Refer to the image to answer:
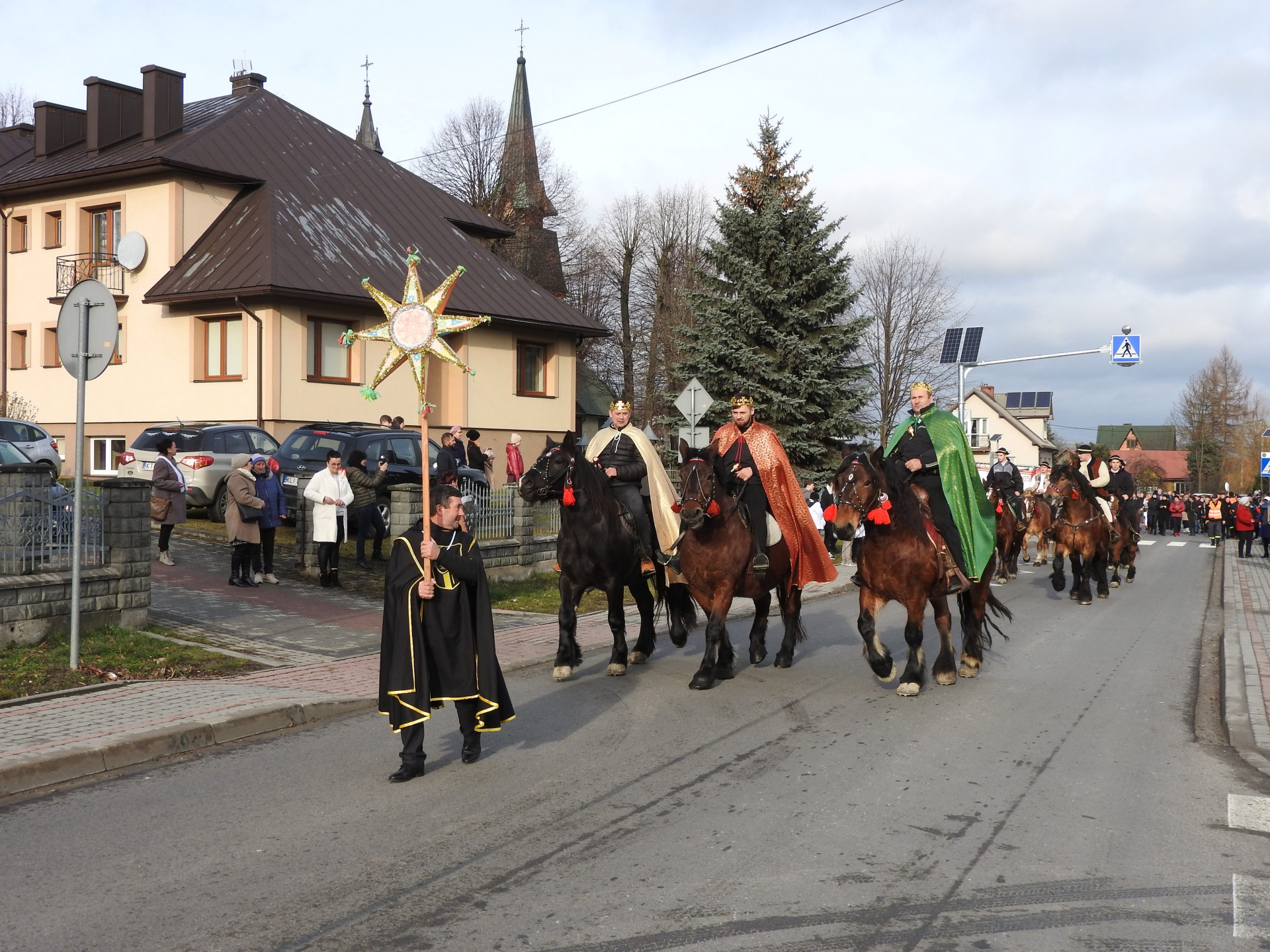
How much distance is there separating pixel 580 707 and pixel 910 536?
306 centimetres

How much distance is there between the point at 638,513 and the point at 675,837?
5283mm

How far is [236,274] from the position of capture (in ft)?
95.0

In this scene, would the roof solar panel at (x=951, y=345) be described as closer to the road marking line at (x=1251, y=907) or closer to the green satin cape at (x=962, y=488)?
the green satin cape at (x=962, y=488)

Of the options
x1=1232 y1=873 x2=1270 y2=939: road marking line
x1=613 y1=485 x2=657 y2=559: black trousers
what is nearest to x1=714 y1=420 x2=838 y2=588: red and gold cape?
x1=613 y1=485 x2=657 y2=559: black trousers

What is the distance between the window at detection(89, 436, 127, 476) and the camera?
31984 mm

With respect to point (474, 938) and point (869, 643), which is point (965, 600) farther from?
point (474, 938)

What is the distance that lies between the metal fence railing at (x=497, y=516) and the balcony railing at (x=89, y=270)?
19269mm

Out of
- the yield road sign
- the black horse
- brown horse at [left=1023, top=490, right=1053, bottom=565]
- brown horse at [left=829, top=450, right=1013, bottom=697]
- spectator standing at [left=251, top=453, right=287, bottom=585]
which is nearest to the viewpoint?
brown horse at [left=829, top=450, right=1013, bottom=697]

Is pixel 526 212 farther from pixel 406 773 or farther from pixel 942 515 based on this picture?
pixel 406 773

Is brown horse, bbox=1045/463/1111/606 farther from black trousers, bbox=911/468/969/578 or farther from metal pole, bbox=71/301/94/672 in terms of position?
metal pole, bbox=71/301/94/672

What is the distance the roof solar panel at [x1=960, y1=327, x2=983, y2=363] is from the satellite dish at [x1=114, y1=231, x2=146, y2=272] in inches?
964

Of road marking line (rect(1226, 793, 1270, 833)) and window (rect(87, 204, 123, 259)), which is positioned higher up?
window (rect(87, 204, 123, 259))

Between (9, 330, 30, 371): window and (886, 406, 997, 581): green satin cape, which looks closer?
(886, 406, 997, 581): green satin cape

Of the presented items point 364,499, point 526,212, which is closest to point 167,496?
point 364,499
